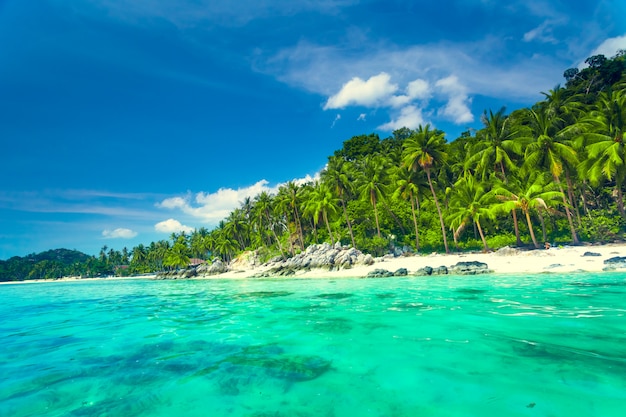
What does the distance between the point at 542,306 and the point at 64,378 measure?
11554 mm

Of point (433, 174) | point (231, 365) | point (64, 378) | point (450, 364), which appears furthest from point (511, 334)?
point (433, 174)

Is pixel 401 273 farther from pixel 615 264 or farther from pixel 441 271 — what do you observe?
pixel 615 264

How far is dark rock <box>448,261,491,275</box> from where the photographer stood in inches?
857

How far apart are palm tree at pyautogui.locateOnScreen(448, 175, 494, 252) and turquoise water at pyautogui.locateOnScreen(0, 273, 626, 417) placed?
23.7m

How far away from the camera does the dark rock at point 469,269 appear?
21.8 metres

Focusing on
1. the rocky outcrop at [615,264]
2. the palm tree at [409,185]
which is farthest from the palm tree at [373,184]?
the rocky outcrop at [615,264]

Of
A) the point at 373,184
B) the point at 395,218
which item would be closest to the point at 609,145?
the point at 373,184

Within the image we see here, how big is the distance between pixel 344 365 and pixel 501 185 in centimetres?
3386

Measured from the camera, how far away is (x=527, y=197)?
94.7ft

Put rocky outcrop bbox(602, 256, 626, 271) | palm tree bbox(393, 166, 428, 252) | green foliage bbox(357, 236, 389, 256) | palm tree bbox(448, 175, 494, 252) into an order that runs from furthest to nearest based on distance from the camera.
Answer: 1. green foliage bbox(357, 236, 389, 256)
2. palm tree bbox(393, 166, 428, 252)
3. palm tree bbox(448, 175, 494, 252)
4. rocky outcrop bbox(602, 256, 626, 271)

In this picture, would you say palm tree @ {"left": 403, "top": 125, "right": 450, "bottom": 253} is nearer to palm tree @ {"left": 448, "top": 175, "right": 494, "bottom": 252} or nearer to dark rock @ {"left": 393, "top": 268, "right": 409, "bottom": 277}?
palm tree @ {"left": 448, "top": 175, "right": 494, "bottom": 252}

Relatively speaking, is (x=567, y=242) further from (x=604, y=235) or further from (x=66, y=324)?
(x=66, y=324)

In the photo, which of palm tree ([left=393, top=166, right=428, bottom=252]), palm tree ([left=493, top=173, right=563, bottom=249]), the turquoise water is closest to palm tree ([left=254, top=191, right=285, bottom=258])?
palm tree ([left=393, top=166, right=428, bottom=252])

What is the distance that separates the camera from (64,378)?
5.47m
